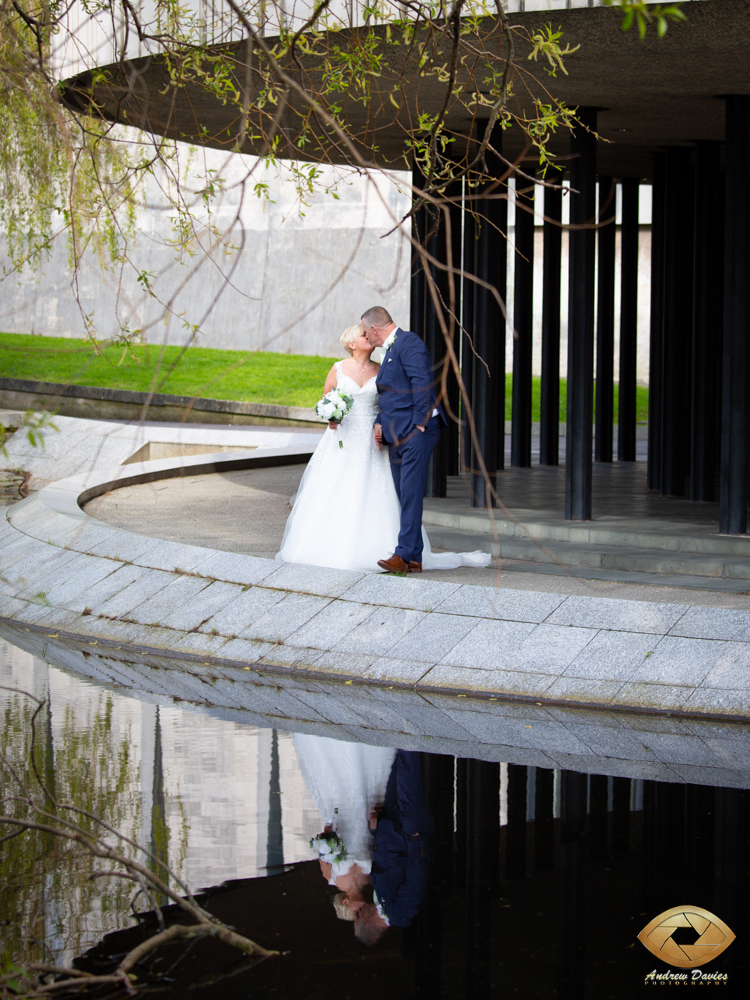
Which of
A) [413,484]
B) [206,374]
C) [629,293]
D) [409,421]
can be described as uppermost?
[629,293]

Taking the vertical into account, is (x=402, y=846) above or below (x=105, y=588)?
below

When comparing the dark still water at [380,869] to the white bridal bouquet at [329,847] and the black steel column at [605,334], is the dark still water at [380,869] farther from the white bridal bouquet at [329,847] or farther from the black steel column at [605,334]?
the black steel column at [605,334]

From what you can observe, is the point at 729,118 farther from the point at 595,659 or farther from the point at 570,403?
the point at 595,659

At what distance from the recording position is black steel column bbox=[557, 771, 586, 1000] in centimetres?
370

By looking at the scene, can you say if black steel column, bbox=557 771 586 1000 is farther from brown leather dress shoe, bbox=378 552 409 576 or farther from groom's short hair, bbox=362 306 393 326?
groom's short hair, bbox=362 306 393 326

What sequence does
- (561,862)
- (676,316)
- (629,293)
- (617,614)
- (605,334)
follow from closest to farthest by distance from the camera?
(561,862) < (617,614) < (676,316) < (629,293) < (605,334)

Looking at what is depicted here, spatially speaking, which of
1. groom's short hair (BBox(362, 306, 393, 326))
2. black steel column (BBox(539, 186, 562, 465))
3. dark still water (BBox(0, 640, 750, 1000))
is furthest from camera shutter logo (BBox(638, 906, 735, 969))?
black steel column (BBox(539, 186, 562, 465))

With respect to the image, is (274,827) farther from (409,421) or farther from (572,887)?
(409,421)

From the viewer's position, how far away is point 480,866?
4641mm

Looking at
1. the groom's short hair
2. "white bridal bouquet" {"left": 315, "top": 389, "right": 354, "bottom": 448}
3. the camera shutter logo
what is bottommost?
the camera shutter logo

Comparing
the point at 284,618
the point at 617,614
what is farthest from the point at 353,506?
the point at 617,614

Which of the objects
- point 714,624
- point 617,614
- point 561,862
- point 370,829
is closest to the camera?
point 561,862

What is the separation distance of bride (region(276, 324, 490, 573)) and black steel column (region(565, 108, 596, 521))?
1.71m

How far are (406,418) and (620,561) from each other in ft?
6.35
